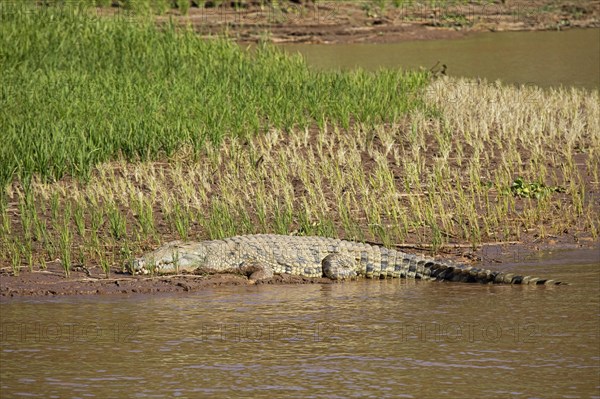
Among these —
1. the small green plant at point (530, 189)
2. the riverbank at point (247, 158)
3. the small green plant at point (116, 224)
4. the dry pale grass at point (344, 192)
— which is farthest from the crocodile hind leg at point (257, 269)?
the small green plant at point (530, 189)

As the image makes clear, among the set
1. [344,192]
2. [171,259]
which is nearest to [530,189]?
[344,192]

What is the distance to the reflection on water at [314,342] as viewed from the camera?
19.4 feet

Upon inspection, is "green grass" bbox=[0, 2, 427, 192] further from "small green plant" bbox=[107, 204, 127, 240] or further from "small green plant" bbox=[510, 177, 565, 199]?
"small green plant" bbox=[510, 177, 565, 199]

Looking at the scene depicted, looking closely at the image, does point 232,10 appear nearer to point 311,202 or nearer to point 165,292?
point 311,202

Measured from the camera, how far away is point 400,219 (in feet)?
31.9

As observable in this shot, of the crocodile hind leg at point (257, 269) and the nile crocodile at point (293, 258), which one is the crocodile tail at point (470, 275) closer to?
the nile crocodile at point (293, 258)

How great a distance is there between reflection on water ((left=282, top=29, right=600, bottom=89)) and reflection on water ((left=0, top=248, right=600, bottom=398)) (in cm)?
1133

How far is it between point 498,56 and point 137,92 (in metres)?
10.8

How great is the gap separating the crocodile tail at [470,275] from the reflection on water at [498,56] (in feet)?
34.8

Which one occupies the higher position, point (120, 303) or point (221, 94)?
point (221, 94)

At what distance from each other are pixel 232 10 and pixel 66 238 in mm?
19416

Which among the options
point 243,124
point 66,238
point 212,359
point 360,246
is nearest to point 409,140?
point 243,124

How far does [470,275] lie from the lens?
807 centimetres

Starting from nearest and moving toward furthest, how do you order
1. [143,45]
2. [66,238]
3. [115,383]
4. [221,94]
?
1. [115,383]
2. [66,238]
3. [221,94]
4. [143,45]
